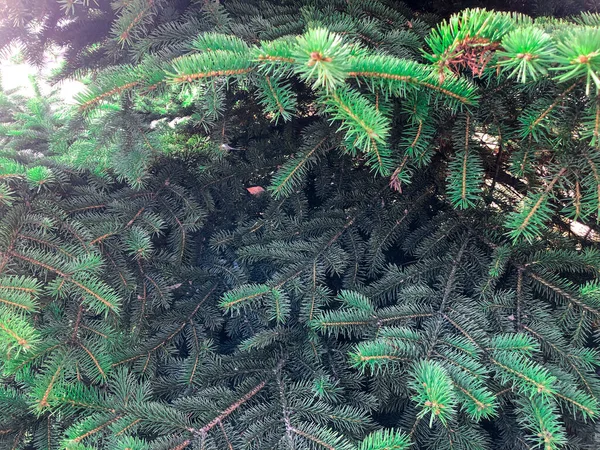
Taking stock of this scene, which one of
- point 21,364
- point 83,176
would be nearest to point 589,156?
point 21,364

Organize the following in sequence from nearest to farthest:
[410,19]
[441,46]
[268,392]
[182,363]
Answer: [441,46] → [268,392] → [182,363] → [410,19]

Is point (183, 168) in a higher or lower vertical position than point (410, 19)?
lower

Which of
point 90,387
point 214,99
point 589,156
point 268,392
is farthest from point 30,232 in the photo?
point 589,156

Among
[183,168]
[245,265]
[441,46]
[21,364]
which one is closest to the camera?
[441,46]

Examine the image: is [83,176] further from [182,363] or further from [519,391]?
[519,391]

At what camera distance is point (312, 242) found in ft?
4.56

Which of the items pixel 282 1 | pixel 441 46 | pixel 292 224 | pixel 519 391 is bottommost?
pixel 519 391

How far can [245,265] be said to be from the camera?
152 cm

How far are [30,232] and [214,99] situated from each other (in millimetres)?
823

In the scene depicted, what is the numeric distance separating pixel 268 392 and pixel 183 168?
1010 millimetres

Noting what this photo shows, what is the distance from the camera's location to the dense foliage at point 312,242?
2.87 ft

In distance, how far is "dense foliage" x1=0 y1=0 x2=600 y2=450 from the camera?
875mm

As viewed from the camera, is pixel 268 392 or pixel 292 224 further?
pixel 292 224

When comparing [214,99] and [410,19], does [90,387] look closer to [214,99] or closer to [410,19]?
[214,99]
